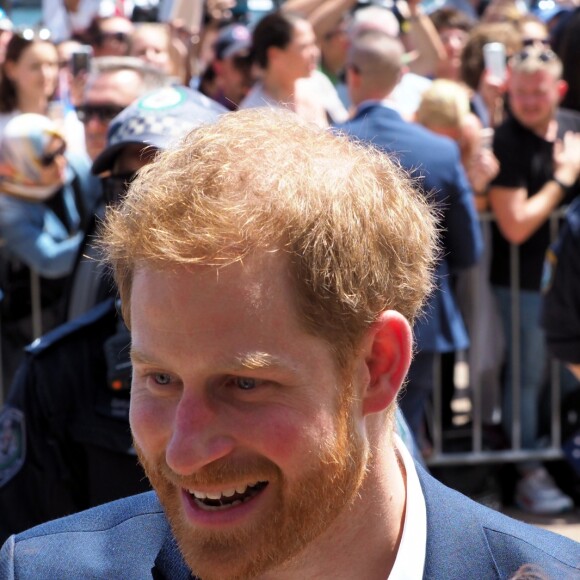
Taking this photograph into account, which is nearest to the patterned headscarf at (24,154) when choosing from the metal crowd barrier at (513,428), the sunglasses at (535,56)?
the metal crowd barrier at (513,428)

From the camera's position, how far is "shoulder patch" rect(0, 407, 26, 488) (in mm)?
2600

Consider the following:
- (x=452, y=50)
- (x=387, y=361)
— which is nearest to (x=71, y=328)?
(x=387, y=361)

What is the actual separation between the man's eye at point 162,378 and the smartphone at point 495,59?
523cm

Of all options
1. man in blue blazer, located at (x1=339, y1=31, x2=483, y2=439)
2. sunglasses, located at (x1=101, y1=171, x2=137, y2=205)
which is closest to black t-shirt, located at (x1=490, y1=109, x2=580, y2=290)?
man in blue blazer, located at (x1=339, y1=31, x2=483, y2=439)

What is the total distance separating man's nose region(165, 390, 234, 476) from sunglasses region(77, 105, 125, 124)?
10.6ft

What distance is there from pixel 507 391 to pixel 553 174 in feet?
3.79

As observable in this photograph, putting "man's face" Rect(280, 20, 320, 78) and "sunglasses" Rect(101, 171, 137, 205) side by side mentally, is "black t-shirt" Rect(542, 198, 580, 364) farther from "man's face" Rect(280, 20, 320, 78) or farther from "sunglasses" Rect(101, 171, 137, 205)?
"man's face" Rect(280, 20, 320, 78)

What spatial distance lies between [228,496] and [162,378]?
0.18m

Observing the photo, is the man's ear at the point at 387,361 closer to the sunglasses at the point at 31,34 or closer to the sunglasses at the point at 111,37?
the sunglasses at the point at 31,34

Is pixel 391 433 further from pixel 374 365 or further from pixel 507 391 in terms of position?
pixel 507 391

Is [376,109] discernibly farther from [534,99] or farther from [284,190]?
[284,190]

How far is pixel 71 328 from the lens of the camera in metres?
2.73

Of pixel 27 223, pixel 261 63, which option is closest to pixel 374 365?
pixel 27 223

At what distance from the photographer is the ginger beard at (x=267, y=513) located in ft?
4.92
